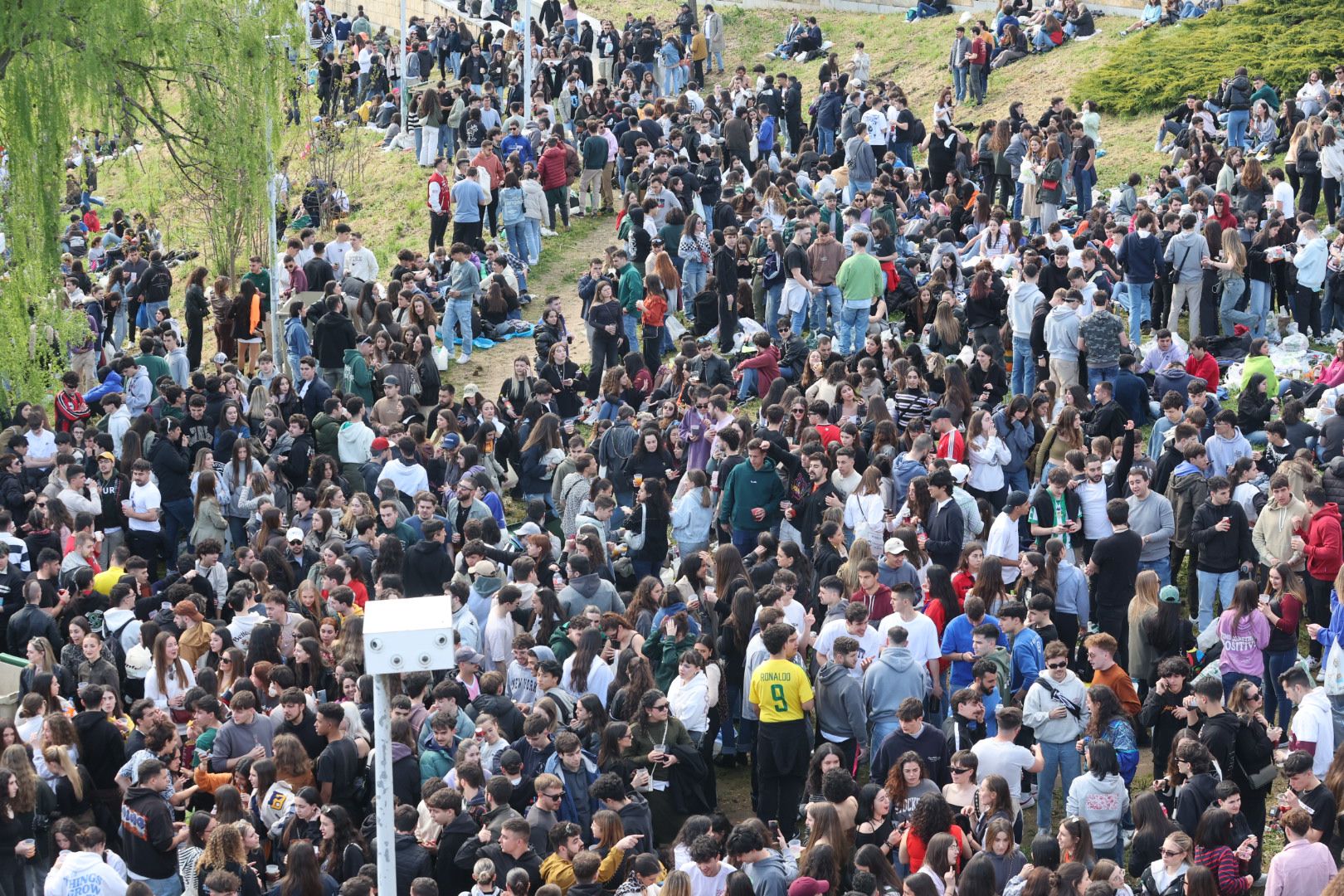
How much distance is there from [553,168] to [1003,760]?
1615 cm

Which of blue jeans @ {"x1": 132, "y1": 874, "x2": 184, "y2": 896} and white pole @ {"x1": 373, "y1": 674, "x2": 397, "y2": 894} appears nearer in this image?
white pole @ {"x1": 373, "y1": 674, "x2": 397, "y2": 894}

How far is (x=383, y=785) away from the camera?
26.4 ft

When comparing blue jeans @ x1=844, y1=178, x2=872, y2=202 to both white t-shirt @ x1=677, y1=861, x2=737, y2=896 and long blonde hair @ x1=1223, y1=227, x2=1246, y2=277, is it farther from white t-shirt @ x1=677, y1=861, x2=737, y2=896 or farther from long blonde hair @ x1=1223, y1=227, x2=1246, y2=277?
white t-shirt @ x1=677, y1=861, x2=737, y2=896

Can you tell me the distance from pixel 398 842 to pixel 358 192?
79.8ft

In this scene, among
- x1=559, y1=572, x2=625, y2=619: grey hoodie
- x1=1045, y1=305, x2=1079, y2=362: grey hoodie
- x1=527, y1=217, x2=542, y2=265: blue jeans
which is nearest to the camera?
x1=559, y1=572, x2=625, y2=619: grey hoodie

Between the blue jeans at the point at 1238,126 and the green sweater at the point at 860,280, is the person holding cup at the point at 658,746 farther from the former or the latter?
the blue jeans at the point at 1238,126

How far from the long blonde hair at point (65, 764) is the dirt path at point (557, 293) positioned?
10.1 m

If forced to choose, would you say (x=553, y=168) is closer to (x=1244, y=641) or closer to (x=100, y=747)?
(x=100, y=747)

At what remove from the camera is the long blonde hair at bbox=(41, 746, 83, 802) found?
37.4ft

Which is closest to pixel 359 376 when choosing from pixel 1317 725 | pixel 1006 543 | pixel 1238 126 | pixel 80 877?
pixel 1006 543

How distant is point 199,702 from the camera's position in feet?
38.6

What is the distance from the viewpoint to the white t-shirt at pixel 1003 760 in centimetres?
1088

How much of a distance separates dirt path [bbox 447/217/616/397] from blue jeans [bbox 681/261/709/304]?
56.4 inches

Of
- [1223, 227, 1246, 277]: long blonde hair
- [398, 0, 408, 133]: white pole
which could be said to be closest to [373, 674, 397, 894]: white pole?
[1223, 227, 1246, 277]: long blonde hair
